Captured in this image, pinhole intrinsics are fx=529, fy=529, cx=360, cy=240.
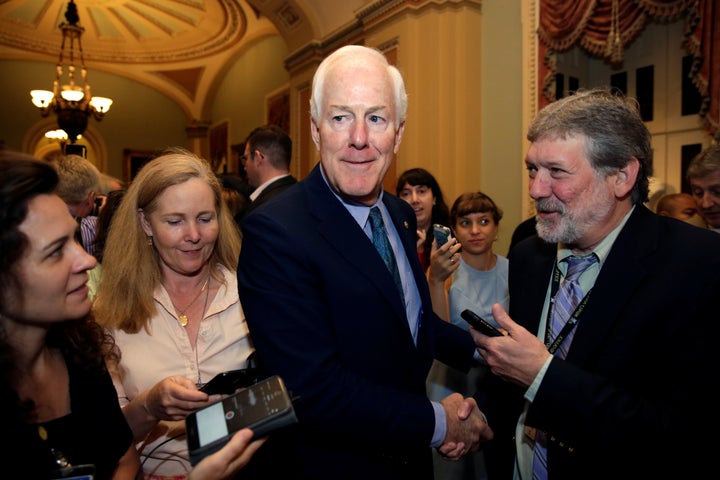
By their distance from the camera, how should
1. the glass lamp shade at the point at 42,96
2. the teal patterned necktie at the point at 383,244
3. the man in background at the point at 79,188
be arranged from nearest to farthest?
the teal patterned necktie at the point at 383,244
the man in background at the point at 79,188
the glass lamp shade at the point at 42,96

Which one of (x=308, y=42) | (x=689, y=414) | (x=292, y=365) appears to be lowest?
(x=689, y=414)

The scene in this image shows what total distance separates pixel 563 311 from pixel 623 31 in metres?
3.99

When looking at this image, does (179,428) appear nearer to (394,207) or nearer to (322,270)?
(322,270)

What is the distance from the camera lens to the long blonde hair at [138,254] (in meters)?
2.03

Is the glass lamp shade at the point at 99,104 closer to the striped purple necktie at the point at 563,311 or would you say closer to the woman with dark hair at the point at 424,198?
the woman with dark hair at the point at 424,198

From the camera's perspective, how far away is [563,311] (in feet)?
5.76

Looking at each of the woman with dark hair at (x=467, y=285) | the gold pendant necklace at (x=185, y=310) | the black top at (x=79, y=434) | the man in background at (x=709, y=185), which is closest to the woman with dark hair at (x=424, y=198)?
the woman with dark hair at (x=467, y=285)

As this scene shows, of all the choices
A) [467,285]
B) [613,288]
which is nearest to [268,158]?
[467,285]

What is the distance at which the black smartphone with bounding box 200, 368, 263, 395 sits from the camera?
1562 millimetres

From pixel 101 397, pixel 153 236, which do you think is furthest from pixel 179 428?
pixel 153 236

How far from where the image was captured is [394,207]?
188cm

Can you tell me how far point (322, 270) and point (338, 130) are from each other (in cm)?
44

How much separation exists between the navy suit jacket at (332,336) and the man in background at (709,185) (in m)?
2.31

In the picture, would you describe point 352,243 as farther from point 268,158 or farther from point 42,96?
point 42,96
